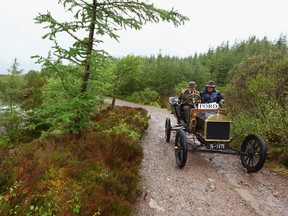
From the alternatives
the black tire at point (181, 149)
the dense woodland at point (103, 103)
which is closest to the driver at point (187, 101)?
the black tire at point (181, 149)

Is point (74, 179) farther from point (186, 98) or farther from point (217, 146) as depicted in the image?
point (186, 98)

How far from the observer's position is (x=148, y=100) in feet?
114

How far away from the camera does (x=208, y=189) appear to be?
15.1 feet

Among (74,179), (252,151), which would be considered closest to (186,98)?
(252,151)

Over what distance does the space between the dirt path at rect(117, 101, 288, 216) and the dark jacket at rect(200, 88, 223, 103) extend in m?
1.97

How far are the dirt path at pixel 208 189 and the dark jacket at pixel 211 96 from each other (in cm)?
197

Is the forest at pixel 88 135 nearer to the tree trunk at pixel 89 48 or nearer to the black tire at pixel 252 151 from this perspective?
the tree trunk at pixel 89 48

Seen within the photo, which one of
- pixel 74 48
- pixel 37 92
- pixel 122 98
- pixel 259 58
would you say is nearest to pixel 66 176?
pixel 74 48

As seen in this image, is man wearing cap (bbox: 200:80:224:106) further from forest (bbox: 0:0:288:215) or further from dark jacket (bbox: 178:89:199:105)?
forest (bbox: 0:0:288:215)

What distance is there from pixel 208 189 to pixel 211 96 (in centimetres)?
343

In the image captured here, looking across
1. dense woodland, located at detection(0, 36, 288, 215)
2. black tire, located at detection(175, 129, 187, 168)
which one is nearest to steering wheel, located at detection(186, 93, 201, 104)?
black tire, located at detection(175, 129, 187, 168)

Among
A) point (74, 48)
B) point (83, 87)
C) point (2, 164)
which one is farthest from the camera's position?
point (83, 87)

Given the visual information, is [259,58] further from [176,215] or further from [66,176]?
[66,176]

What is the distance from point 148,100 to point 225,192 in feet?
100
